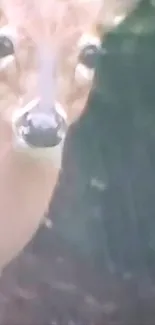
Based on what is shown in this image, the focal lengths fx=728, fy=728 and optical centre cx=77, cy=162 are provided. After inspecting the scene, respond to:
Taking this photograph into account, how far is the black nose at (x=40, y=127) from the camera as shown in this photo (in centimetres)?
86

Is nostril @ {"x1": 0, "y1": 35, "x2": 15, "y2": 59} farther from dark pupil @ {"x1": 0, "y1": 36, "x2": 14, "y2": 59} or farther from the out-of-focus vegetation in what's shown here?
the out-of-focus vegetation

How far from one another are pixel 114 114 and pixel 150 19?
13cm

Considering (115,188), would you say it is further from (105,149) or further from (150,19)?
(150,19)

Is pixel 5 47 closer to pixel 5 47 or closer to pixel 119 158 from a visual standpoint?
pixel 5 47

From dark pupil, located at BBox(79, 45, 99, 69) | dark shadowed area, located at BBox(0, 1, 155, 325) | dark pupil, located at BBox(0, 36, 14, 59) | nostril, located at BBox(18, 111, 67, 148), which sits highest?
dark pupil, located at BBox(0, 36, 14, 59)

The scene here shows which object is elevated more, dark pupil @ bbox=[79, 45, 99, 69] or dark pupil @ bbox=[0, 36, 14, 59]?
dark pupil @ bbox=[0, 36, 14, 59]

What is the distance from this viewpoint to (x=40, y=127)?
2.83 ft

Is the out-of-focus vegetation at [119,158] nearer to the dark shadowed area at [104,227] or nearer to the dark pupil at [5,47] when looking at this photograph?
the dark shadowed area at [104,227]

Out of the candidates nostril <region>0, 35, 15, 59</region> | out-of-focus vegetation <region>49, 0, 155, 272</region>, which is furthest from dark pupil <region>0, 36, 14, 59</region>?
out-of-focus vegetation <region>49, 0, 155, 272</region>

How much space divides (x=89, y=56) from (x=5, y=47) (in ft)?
0.33

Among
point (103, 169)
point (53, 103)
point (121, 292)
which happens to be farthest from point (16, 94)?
point (121, 292)

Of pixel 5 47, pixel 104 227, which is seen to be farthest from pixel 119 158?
pixel 5 47

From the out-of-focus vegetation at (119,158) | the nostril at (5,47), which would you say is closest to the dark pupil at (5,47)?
the nostril at (5,47)

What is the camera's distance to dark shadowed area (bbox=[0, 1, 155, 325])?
91 centimetres
